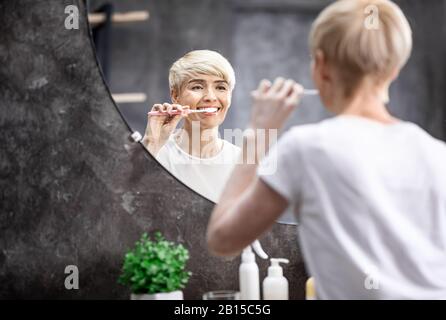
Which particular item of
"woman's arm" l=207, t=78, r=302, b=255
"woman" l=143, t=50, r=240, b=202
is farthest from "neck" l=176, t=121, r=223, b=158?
"woman's arm" l=207, t=78, r=302, b=255

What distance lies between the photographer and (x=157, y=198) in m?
1.42

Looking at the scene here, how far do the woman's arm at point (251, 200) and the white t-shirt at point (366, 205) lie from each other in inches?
1.0

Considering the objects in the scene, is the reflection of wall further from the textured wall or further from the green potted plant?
the green potted plant

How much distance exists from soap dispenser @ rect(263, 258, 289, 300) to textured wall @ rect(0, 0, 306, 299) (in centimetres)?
11

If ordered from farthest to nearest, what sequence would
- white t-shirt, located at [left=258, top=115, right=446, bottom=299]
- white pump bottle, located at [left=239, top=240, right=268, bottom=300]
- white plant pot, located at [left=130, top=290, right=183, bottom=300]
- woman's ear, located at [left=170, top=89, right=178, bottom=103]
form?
Result: woman's ear, located at [left=170, top=89, right=178, bottom=103] → white pump bottle, located at [left=239, top=240, right=268, bottom=300] → white plant pot, located at [left=130, top=290, right=183, bottom=300] → white t-shirt, located at [left=258, top=115, right=446, bottom=299]

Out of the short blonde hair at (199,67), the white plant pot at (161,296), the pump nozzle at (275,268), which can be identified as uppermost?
the short blonde hair at (199,67)

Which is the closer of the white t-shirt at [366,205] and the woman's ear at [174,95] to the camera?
the white t-shirt at [366,205]

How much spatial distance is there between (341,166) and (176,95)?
632mm

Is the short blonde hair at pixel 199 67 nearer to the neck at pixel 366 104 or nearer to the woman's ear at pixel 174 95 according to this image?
the woman's ear at pixel 174 95

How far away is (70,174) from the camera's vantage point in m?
1.41

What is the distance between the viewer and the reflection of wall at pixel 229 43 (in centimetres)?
141

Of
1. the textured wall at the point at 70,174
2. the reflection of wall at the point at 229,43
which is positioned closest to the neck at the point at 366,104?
the reflection of wall at the point at 229,43

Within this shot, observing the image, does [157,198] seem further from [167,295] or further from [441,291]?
[441,291]

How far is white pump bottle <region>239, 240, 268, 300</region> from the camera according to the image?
1328 millimetres
